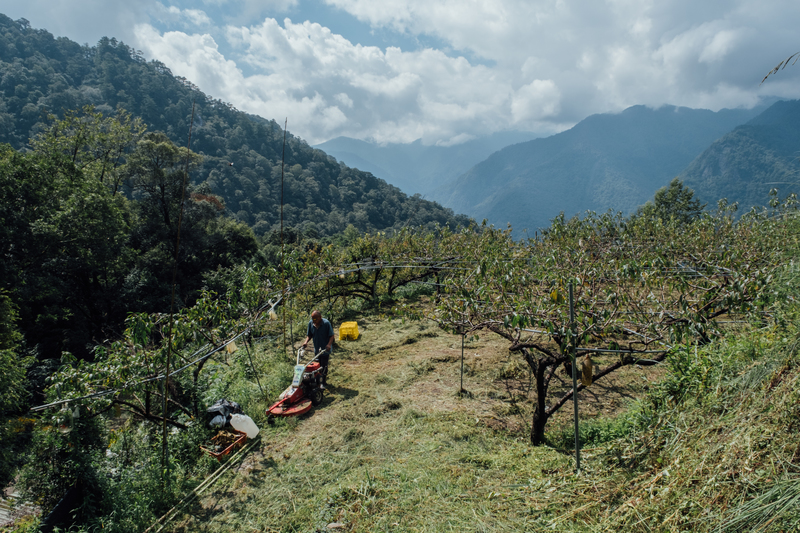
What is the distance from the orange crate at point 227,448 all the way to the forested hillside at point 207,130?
139 feet

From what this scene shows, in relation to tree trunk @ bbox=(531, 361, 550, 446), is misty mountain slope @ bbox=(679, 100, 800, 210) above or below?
above

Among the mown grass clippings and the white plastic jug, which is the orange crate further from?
the mown grass clippings

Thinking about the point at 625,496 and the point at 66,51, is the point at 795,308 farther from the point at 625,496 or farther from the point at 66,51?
the point at 66,51

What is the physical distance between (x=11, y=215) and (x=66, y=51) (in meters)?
82.3

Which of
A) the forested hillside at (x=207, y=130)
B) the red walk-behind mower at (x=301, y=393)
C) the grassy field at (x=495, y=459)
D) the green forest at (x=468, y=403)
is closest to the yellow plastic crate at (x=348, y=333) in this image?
the green forest at (x=468, y=403)

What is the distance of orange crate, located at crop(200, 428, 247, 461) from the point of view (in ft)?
15.7

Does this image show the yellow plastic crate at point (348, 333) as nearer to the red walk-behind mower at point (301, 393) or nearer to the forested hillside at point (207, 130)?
the red walk-behind mower at point (301, 393)

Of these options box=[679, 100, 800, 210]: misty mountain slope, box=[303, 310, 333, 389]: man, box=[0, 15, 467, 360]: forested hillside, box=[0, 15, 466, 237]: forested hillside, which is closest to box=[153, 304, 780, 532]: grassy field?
box=[303, 310, 333, 389]: man

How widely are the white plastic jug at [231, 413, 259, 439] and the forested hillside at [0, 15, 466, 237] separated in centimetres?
4229

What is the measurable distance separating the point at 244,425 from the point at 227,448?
1.19 feet

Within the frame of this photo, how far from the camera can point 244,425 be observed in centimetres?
512

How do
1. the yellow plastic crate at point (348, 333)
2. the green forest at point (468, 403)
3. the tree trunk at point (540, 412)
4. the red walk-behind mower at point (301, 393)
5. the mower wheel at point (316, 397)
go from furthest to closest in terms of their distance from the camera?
the yellow plastic crate at point (348, 333) → the mower wheel at point (316, 397) → the red walk-behind mower at point (301, 393) → the tree trunk at point (540, 412) → the green forest at point (468, 403)

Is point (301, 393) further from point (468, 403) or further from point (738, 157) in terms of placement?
point (738, 157)

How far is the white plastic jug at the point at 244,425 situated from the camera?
16.7 feet
